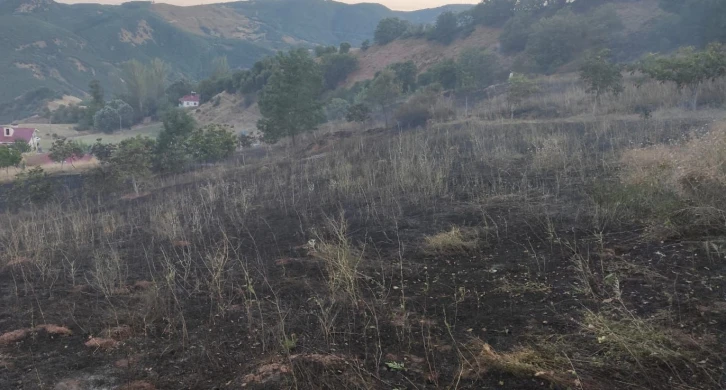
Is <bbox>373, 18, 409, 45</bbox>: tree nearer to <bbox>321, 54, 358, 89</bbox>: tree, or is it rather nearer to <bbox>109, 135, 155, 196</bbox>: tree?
<bbox>321, 54, 358, 89</bbox>: tree

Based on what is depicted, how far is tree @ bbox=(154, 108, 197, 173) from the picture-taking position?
1692 cm

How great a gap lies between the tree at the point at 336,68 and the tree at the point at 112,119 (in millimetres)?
21642

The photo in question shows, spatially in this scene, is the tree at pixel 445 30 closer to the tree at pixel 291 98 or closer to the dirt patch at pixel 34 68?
the tree at pixel 291 98

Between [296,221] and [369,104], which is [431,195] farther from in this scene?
[369,104]

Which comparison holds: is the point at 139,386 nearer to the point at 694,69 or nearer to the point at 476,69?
the point at 694,69

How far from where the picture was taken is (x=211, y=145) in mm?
17938

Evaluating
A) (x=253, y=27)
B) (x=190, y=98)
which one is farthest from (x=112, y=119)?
(x=253, y=27)

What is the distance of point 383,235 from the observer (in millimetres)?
5848

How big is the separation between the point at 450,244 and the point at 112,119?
51.4 meters

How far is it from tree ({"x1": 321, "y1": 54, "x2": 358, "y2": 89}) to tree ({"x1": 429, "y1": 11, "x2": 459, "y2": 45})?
346 inches

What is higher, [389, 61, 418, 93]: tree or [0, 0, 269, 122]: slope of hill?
[0, 0, 269, 122]: slope of hill

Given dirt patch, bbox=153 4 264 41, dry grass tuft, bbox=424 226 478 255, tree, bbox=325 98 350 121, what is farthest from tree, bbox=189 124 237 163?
dirt patch, bbox=153 4 264 41

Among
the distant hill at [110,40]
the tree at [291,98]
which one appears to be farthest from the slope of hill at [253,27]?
the tree at [291,98]

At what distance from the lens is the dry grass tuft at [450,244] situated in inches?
189
